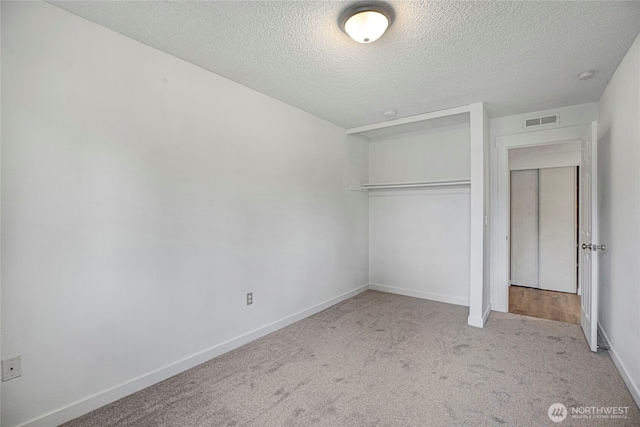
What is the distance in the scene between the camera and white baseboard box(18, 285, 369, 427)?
6.00 ft

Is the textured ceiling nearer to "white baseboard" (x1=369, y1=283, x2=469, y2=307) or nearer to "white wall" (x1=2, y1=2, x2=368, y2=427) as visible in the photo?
"white wall" (x1=2, y1=2, x2=368, y2=427)

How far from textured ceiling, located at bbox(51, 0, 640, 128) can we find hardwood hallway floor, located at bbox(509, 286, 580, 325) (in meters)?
2.53

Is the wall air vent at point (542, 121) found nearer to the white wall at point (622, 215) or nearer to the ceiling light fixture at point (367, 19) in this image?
the white wall at point (622, 215)

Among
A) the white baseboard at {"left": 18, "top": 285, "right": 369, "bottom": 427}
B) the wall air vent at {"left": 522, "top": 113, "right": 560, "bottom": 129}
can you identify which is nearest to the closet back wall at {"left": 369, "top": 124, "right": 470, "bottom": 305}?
the wall air vent at {"left": 522, "top": 113, "right": 560, "bottom": 129}

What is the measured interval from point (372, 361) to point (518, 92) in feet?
9.67

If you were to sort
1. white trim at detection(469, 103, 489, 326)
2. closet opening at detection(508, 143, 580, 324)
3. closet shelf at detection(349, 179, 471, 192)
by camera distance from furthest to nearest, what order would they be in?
closet opening at detection(508, 143, 580, 324)
closet shelf at detection(349, 179, 471, 192)
white trim at detection(469, 103, 489, 326)

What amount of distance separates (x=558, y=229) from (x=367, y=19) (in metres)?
4.95

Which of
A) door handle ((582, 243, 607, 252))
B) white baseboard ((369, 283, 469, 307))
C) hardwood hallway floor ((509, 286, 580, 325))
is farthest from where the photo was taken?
white baseboard ((369, 283, 469, 307))

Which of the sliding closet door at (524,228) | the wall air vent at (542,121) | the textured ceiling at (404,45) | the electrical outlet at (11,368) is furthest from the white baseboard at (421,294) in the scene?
the electrical outlet at (11,368)

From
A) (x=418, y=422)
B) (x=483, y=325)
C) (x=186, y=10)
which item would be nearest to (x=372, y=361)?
(x=418, y=422)

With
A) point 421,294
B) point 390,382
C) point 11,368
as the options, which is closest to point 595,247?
point 390,382

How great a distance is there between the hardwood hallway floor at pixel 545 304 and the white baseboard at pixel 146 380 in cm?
305

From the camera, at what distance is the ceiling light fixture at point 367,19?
69.6 inches

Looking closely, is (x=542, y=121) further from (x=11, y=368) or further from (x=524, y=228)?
(x=11, y=368)
